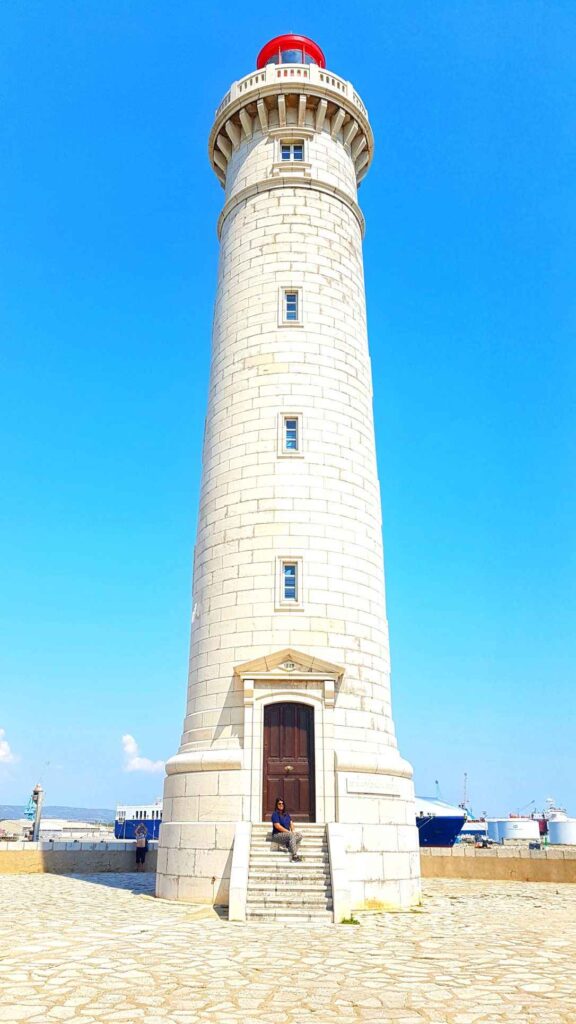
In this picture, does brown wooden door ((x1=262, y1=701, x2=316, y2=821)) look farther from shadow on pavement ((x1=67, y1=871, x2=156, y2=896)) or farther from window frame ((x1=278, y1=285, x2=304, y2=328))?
window frame ((x1=278, y1=285, x2=304, y2=328))

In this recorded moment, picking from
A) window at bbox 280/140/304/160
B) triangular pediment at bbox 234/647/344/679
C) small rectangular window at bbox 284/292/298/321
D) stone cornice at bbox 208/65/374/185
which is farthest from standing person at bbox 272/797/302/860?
stone cornice at bbox 208/65/374/185

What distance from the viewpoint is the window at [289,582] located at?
17906 millimetres

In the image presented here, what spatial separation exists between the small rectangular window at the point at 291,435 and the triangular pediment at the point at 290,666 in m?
5.22

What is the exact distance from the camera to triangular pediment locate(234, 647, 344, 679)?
17.0 metres

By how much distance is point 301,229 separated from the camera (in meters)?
21.6

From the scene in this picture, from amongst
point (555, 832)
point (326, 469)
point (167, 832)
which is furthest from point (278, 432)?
point (555, 832)

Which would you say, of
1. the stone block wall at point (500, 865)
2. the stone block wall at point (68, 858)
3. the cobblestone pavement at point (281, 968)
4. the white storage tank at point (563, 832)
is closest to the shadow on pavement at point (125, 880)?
the stone block wall at point (68, 858)

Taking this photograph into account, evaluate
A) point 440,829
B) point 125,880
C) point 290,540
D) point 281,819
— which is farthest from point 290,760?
point 440,829

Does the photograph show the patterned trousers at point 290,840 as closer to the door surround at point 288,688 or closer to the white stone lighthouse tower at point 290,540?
the white stone lighthouse tower at point 290,540

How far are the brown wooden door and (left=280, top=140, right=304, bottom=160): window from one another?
1590cm

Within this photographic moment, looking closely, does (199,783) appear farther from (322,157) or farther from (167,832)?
(322,157)

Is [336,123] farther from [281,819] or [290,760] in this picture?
[281,819]

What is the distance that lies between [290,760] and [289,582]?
397 centimetres

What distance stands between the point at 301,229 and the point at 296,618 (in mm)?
11133
